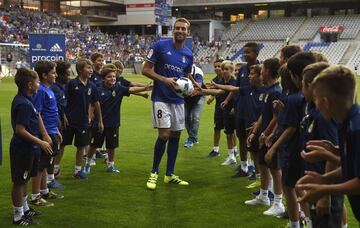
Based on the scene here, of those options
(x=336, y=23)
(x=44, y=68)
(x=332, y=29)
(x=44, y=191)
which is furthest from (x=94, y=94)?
(x=336, y=23)

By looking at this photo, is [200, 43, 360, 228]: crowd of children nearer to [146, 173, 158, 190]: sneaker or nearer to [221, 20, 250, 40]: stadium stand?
[146, 173, 158, 190]: sneaker

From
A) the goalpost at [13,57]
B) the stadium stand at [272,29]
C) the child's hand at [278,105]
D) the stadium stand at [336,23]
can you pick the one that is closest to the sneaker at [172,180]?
the child's hand at [278,105]

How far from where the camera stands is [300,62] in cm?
423

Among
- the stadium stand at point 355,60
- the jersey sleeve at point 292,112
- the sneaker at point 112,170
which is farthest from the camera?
the stadium stand at point 355,60

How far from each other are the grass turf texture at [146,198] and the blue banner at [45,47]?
362 inches

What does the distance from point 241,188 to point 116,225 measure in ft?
8.15

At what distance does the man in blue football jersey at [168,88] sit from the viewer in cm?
718

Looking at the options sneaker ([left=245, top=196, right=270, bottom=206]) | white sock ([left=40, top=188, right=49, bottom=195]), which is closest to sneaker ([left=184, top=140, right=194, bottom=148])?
sneaker ([left=245, top=196, right=270, bottom=206])

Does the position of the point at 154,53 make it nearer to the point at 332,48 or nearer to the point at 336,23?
the point at 332,48

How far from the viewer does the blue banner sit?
1852 centimetres

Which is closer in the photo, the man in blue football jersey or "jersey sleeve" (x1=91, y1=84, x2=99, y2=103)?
the man in blue football jersey

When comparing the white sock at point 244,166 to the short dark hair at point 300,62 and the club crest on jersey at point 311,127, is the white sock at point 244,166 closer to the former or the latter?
the short dark hair at point 300,62

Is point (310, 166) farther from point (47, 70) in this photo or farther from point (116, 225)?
point (47, 70)

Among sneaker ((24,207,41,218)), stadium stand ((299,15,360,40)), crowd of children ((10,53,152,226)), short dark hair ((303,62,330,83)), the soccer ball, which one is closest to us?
short dark hair ((303,62,330,83))
